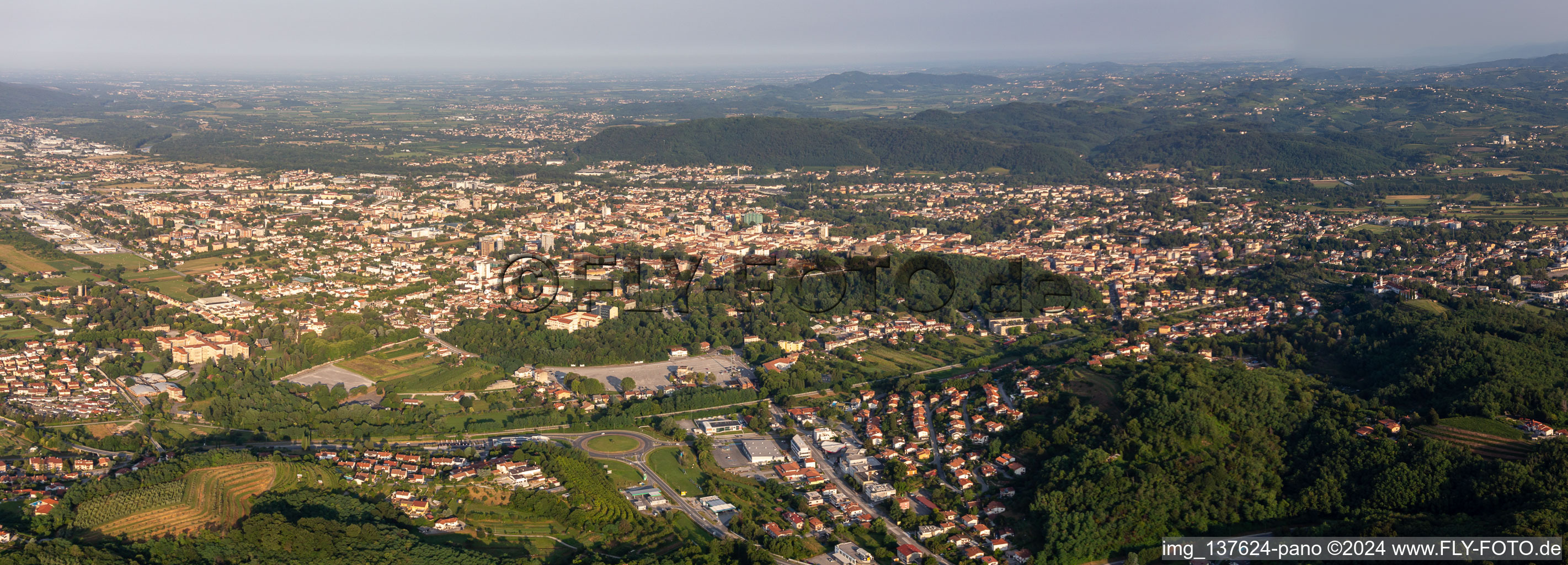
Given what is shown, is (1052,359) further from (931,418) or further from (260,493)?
(260,493)

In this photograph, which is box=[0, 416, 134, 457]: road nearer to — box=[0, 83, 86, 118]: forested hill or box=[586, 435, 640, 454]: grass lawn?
box=[586, 435, 640, 454]: grass lawn

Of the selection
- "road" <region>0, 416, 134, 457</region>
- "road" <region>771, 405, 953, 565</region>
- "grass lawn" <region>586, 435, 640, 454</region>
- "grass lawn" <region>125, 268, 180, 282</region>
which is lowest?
"road" <region>771, 405, 953, 565</region>

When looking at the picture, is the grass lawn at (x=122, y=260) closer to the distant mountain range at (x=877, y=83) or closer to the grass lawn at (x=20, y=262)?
the grass lawn at (x=20, y=262)

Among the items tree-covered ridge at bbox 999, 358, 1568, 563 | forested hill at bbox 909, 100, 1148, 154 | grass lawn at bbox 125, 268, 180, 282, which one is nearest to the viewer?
tree-covered ridge at bbox 999, 358, 1568, 563

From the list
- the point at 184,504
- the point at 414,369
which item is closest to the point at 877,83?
the point at 414,369

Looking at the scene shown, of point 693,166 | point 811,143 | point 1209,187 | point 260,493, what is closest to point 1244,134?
point 1209,187

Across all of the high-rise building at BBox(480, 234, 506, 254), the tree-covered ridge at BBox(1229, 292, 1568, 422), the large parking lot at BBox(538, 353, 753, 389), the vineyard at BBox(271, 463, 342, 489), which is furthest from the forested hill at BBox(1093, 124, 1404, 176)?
the vineyard at BBox(271, 463, 342, 489)

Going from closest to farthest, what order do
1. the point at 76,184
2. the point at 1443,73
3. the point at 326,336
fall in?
the point at 326,336 → the point at 76,184 → the point at 1443,73

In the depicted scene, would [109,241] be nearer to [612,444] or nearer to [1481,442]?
[612,444]
